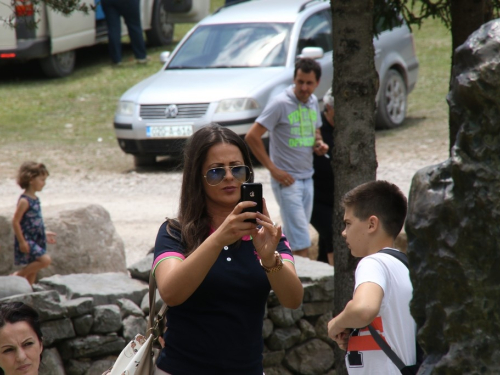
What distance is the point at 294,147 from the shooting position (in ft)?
21.6

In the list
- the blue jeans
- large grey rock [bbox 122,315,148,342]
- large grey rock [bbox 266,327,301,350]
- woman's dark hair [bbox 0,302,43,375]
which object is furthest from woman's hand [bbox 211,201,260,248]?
the blue jeans

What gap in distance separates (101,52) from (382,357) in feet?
55.7

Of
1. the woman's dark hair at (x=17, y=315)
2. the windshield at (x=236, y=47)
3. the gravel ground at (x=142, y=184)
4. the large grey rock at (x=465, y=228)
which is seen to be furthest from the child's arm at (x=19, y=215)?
the windshield at (x=236, y=47)

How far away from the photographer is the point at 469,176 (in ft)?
5.64

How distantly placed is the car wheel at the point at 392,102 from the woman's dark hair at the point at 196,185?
954cm

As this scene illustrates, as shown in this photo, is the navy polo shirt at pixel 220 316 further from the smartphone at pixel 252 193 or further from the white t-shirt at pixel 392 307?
the white t-shirt at pixel 392 307

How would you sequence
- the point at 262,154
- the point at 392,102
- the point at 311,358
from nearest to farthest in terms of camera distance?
the point at 311,358 < the point at 262,154 < the point at 392,102

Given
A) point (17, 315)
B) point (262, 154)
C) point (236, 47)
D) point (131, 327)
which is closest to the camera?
point (17, 315)

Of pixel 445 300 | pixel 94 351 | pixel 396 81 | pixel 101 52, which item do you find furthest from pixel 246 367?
pixel 101 52

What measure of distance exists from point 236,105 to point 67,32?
19.5ft

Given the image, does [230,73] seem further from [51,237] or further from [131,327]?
[131,327]

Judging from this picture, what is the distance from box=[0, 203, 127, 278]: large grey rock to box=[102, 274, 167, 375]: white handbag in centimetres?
372

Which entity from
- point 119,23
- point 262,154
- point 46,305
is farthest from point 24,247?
point 119,23

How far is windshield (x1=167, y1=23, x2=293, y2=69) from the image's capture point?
1104cm
